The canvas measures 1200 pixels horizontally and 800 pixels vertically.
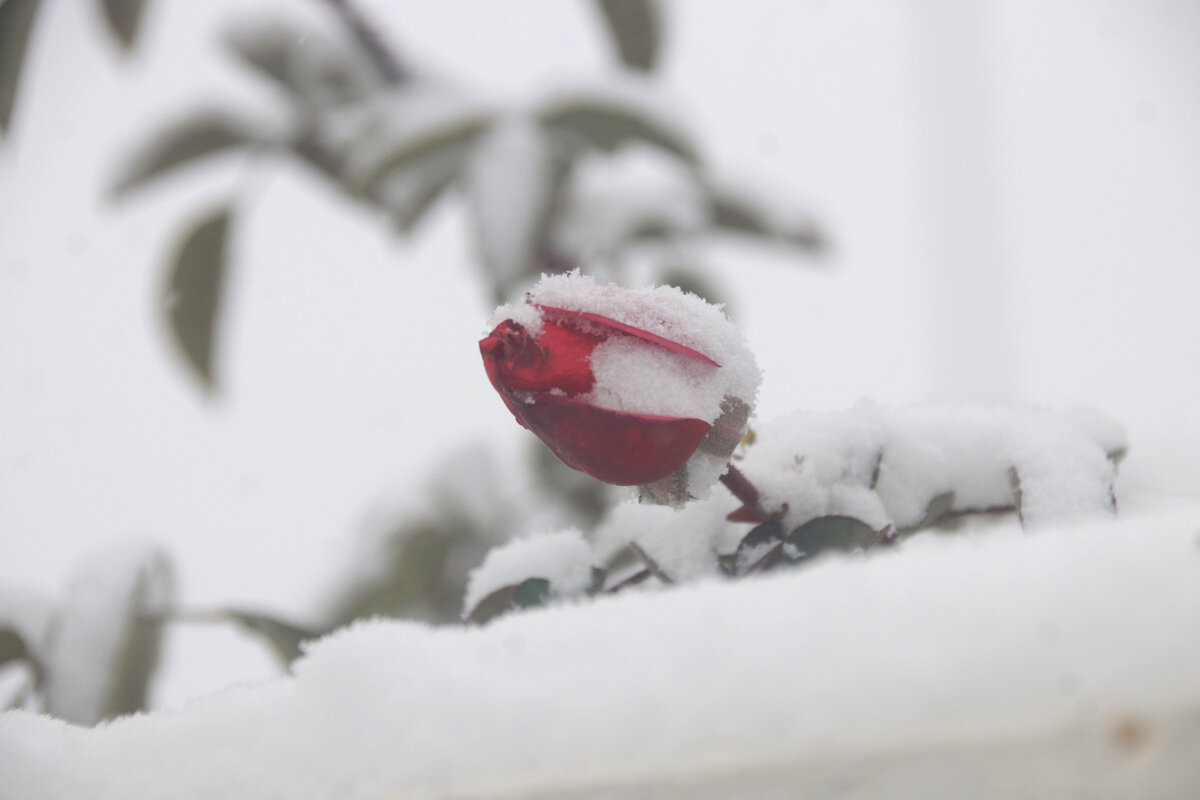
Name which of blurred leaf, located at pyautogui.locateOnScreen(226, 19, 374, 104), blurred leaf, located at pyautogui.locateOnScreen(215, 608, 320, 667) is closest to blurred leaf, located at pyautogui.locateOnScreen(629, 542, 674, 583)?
blurred leaf, located at pyautogui.locateOnScreen(215, 608, 320, 667)

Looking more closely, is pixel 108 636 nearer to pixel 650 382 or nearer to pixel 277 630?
pixel 277 630

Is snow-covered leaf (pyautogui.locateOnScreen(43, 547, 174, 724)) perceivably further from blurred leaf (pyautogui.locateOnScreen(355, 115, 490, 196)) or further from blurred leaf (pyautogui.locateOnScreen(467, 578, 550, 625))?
blurred leaf (pyautogui.locateOnScreen(355, 115, 490, 196))

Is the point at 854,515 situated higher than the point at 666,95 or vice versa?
the point at 666,95

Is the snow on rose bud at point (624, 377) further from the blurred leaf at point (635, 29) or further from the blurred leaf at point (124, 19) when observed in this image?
the blurred leaf at point (124, 19)

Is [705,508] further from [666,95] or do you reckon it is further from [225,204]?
[225,204]

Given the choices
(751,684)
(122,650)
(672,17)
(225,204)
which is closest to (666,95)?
(672,17)

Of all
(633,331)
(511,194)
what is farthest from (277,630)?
(511,194)
